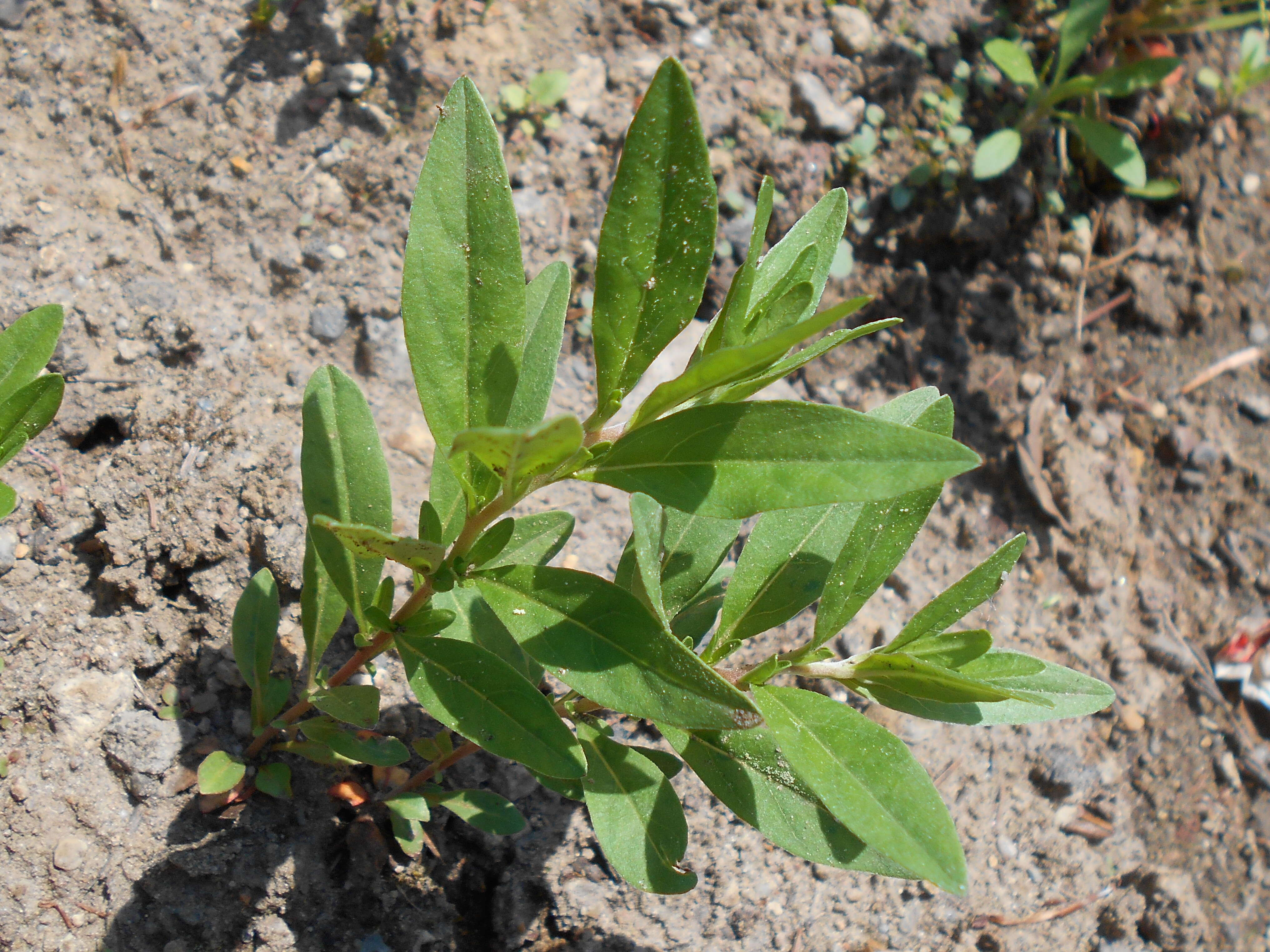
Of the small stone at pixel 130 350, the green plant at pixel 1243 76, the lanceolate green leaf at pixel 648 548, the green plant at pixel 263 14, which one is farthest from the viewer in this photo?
the green plant at pixel 1243 76

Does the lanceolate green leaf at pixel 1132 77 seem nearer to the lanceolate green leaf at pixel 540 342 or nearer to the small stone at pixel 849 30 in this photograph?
A: the small stone at pixel 849 30

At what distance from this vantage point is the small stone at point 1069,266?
152 inches

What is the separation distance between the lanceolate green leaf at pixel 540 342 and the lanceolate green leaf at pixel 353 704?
64 cm

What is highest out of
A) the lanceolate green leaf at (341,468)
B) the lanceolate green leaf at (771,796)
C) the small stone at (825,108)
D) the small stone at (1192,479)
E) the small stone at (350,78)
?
the small stone at (350,78)

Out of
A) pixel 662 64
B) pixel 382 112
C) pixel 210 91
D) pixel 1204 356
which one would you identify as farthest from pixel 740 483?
pixel 1204 356

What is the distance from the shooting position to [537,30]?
3.40 meters

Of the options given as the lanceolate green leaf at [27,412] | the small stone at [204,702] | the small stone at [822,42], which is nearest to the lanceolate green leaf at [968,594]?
the small stone at [204,702]

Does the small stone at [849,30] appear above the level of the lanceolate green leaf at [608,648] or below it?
above

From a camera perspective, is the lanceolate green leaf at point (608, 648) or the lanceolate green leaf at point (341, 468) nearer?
the lanceolate green leaf at point (608, 648)

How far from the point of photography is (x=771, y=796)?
6.13 feet

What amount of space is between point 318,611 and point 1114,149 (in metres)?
3.87

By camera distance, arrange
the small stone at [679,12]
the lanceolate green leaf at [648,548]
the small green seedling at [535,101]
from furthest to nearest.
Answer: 1. the small stone at [679,12]
2. the small green seedling at [535,101]
3. the lanceolate green leaf at [648,548]

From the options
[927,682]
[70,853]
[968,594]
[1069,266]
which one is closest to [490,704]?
[927,682]

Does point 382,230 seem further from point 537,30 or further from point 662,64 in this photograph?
point 662,64
